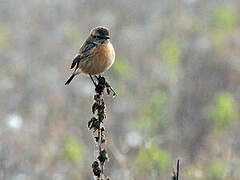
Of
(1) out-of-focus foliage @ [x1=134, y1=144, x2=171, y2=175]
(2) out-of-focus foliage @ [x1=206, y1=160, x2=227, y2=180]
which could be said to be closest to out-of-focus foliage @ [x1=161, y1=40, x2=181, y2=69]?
(1) out-of-focus foliage @ [x1=134, y1=144, x2=171, y2=175]

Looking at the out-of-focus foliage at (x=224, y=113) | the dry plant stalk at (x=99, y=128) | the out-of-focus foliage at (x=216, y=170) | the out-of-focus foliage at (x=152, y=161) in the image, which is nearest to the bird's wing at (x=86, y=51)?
the dry plant stalk at (x=99, y=128)

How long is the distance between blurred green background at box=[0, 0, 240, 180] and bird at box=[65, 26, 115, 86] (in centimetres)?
142

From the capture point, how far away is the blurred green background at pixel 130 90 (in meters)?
7.84

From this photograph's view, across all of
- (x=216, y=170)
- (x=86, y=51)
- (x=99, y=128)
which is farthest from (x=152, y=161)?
(x=99, y=128)

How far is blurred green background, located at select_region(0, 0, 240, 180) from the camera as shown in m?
7.84

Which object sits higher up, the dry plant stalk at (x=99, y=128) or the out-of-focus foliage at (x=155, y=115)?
the out-of-focus foliage at (x=155, y=115)

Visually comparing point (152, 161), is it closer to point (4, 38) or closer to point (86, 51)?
point (86, 51)

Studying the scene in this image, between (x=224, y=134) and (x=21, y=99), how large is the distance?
3703 mm

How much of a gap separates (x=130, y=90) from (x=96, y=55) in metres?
4.32

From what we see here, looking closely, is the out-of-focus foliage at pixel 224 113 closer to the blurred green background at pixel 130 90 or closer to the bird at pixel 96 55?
the blurred green background at pixel 130 90

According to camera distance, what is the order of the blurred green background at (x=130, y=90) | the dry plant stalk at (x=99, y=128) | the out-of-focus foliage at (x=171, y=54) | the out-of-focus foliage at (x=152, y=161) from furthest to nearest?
1. the out-of-focus foliage at (x=171, y=54)
2. the blurred green background at (x=130, y=90)
3. the out-of-focus foliage at (x=152, y=161)
4. the dry plant stalk at (x=99, y=128)

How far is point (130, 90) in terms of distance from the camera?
976cm

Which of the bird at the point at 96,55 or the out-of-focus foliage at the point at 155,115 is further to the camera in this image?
the out-of-focus foliage at the point at 155,115

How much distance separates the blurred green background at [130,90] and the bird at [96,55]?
1419 millimetres
